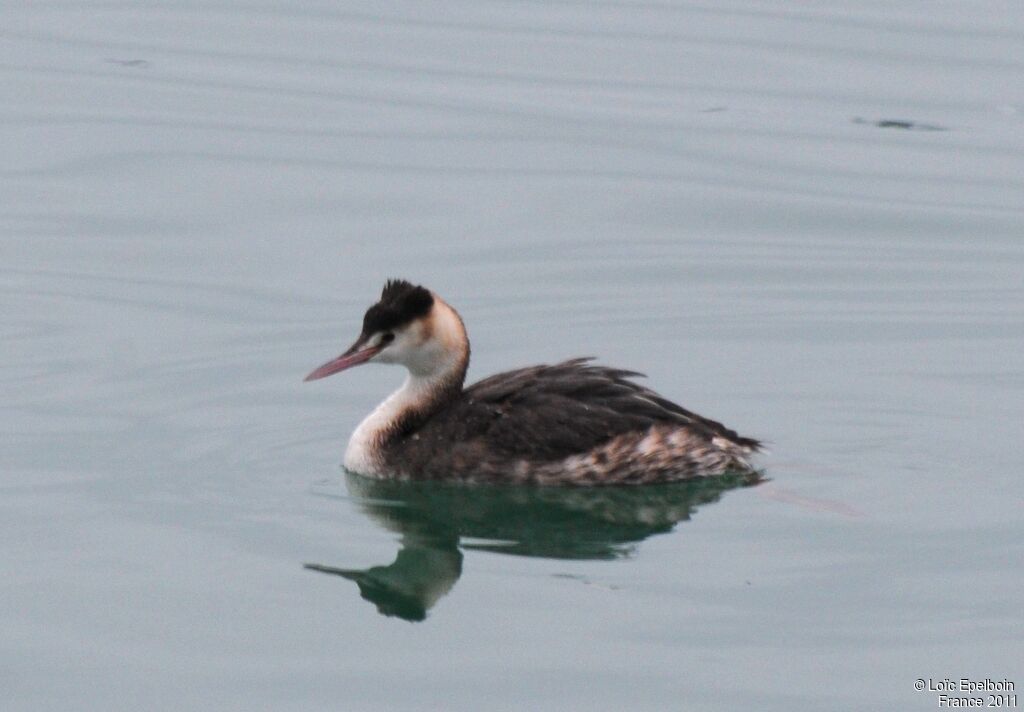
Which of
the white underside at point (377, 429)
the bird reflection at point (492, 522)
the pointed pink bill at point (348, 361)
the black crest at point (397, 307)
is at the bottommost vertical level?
the bird reflection at point (492, 522)

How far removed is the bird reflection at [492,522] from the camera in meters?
10.0

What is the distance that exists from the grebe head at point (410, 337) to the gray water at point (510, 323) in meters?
0.67

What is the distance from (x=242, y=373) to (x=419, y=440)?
2167 mm

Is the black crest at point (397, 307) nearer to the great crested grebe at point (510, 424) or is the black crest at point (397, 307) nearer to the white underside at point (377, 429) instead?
the great crested grebe at point (510, 424)

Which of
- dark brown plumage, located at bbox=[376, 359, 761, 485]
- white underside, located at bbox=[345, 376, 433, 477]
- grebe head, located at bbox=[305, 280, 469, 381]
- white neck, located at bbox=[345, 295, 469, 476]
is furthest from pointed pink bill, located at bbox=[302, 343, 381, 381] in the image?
dark brown plumage, located at bbox=[376, 359, 761, 485]

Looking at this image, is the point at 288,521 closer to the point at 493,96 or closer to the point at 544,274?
the point at 544,274

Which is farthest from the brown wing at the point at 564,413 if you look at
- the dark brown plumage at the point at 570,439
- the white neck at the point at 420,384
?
the white neck at the point at 420,384

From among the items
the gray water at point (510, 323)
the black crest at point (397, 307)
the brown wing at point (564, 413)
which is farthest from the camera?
the black crest at point (397, 307)

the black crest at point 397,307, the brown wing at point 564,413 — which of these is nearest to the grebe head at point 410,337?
the black crest at point 397,307

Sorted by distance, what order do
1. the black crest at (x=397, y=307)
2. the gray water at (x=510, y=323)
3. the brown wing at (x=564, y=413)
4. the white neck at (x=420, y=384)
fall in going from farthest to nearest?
the white neck at (x=420, y=384)
the black crest at (x=397, y=307)
the brown wing at (x=564, y=413)
the gray water at (x=510, y=323)

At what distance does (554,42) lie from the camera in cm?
2323

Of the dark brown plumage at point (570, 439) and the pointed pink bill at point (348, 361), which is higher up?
the pointed pink bill at point (348, 361)

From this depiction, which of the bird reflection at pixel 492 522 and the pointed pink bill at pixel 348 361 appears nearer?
the bird reflection at pixel 492 522

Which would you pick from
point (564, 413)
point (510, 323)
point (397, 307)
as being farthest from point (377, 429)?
point (510, 323)
